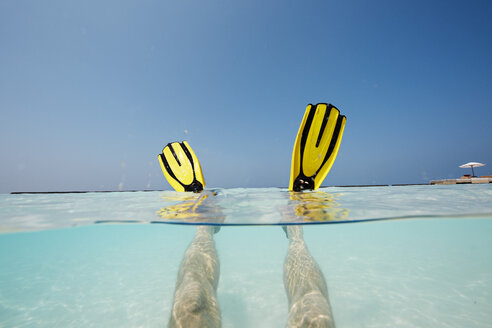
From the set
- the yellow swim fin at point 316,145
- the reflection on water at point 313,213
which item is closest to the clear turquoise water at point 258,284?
the reflection on water at point 313,213

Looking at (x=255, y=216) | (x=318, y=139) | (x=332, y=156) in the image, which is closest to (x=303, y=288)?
(x=255, y=216)

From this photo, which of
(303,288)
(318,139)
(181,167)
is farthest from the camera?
(181,167)

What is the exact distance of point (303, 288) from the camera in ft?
11.3

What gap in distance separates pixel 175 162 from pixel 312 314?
787 centimetres

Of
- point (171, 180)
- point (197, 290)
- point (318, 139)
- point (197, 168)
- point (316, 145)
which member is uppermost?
point (318, 139)

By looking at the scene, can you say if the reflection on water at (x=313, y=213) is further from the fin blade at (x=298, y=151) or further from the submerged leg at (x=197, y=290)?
the fin blade at (x=298, y=151)

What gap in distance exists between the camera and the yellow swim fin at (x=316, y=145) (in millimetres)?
7070

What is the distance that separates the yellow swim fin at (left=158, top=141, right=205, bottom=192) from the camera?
8.62 meters

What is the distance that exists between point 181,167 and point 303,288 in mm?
7106

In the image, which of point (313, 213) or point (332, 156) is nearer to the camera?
point (313, 213)

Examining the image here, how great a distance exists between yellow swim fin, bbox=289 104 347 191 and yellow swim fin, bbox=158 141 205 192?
4048 mm

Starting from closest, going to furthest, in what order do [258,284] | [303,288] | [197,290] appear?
[197,290] → [303,288] → [258,284]

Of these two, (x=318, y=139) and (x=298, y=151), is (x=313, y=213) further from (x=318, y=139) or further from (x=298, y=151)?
(x=318, y=139)

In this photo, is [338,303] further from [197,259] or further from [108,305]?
[108,305]
